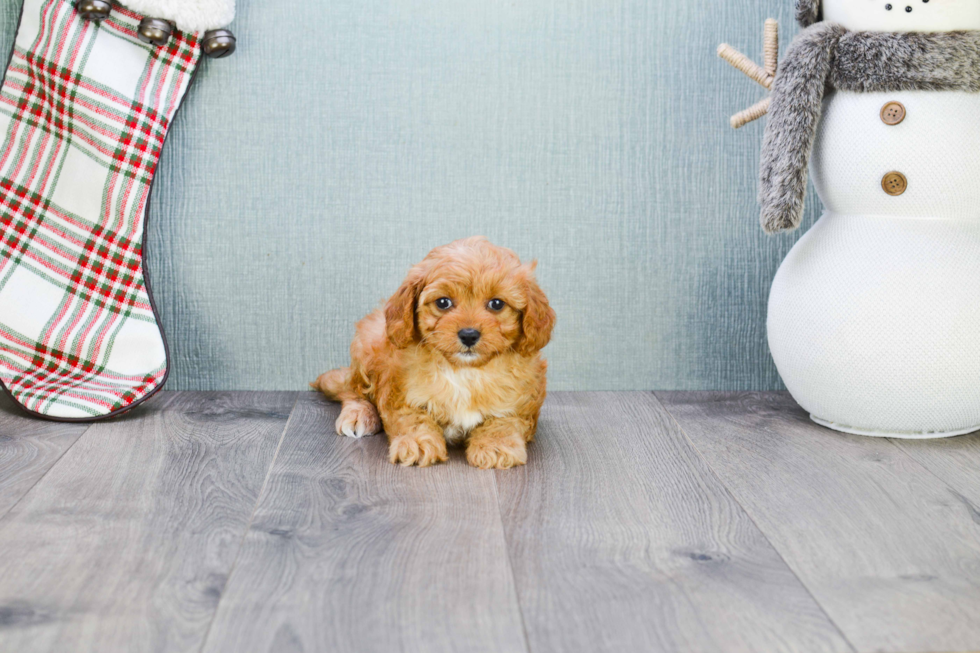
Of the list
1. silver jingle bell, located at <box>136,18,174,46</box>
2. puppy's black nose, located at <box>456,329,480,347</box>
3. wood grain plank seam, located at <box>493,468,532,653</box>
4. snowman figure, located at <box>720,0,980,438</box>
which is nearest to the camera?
wood grain plank seam, located at <box>493,468,532,653</box>

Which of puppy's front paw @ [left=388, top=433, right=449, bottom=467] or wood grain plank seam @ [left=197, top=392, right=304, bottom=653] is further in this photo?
puppy's front paw @ [left=388, top=433, right=449, bottom=467]

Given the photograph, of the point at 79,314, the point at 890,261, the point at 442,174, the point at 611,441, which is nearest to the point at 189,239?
the point at 79,314

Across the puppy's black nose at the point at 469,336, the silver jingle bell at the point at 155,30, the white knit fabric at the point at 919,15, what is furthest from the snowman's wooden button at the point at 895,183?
the silver jingle bell at the point at 155,30

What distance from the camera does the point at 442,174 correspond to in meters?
1.98

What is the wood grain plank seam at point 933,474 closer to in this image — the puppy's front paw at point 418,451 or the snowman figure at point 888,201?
the snowman figure at point 888,201

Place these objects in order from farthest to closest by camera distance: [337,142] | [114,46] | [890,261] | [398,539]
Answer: [337,142] → [114,46] → [890,261] → [398,539]

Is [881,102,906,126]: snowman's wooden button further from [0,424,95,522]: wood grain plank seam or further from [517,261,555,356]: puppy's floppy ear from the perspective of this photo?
[0,424,95,522]: wood grain plank seam

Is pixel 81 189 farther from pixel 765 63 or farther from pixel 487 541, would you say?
pixel 765 63

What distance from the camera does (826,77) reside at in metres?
1.63

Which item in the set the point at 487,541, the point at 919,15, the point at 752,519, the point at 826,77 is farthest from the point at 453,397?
the point at 919,15

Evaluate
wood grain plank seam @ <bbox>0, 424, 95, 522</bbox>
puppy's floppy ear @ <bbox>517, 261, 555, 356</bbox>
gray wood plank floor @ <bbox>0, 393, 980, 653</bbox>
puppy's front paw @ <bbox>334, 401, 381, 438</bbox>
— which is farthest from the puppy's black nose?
wood grain plank seam @ <bbox>0, 424, 95, 522</bbox>

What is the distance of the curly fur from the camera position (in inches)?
70.0

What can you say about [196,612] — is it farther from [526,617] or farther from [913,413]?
[913,413]

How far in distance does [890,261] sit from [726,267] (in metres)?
0.47
